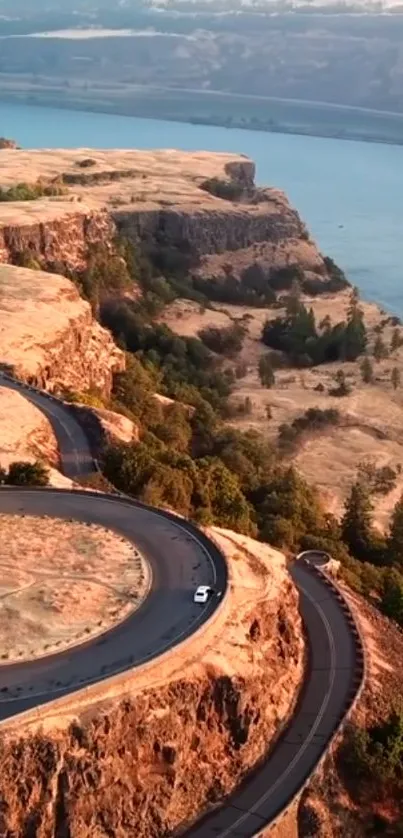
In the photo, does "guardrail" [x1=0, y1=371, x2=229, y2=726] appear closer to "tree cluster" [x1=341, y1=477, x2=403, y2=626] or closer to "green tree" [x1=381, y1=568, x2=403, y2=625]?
"green tree" [x1=381, y1=568, x2=403, y2=625]

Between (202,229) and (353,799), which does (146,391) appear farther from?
(202,229)

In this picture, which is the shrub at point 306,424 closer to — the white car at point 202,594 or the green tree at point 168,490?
the green tree at point 168,490

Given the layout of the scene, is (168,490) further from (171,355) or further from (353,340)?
(353,340)

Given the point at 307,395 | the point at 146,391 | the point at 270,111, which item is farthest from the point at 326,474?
the point at 270,111

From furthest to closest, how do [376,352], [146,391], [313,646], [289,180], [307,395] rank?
[289,180] → [376,352] → [307,395] → [146,391] → [313,646]

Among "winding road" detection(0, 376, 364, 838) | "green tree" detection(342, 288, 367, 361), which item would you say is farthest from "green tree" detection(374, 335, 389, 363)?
"winding road" detection(0, 376, 364, 838)

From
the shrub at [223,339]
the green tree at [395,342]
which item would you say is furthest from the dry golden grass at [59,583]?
the green tree at [395,342]

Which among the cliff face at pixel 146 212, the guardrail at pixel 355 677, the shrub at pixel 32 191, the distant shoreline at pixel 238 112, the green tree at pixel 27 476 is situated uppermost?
the green tree at pixel 27 476
